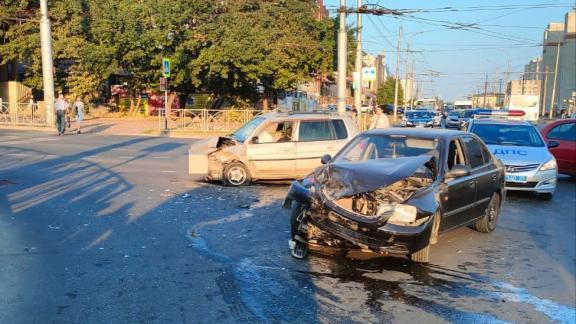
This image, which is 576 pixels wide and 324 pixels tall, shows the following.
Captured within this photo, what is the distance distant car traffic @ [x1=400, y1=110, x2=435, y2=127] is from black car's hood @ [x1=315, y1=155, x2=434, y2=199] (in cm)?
3566

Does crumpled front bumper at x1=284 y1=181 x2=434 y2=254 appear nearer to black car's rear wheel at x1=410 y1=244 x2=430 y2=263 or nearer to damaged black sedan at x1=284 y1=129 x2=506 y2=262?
damaged black sedan at x1=284 y1=129 x2=506 y2=262

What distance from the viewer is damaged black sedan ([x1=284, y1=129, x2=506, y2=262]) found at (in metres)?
A: 5.77

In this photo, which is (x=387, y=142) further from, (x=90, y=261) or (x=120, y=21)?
(x=120, y=21)

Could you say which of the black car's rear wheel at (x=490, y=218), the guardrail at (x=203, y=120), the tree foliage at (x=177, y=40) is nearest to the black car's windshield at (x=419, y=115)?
the tree foliage at (x=177, y=40)

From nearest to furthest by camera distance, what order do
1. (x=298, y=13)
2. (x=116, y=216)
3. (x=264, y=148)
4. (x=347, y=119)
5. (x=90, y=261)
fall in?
(x=90, y=261) < (x=116, y=216) < (x=264, y=148) < (x=347, y=119) < (x=298, y=13)

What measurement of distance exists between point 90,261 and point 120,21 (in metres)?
31.4

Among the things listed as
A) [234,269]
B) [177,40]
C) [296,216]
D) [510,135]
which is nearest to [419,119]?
[177,40]

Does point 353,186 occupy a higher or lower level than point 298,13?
lower

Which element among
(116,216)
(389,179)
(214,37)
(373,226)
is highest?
(214,37)

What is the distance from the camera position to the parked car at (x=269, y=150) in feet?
38.1

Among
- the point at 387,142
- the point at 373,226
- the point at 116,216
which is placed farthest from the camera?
the point at 116,216

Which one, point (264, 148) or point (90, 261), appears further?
point (264, 148)

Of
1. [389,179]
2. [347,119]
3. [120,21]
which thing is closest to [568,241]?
[389,179]

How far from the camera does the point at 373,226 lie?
18.6 feet
